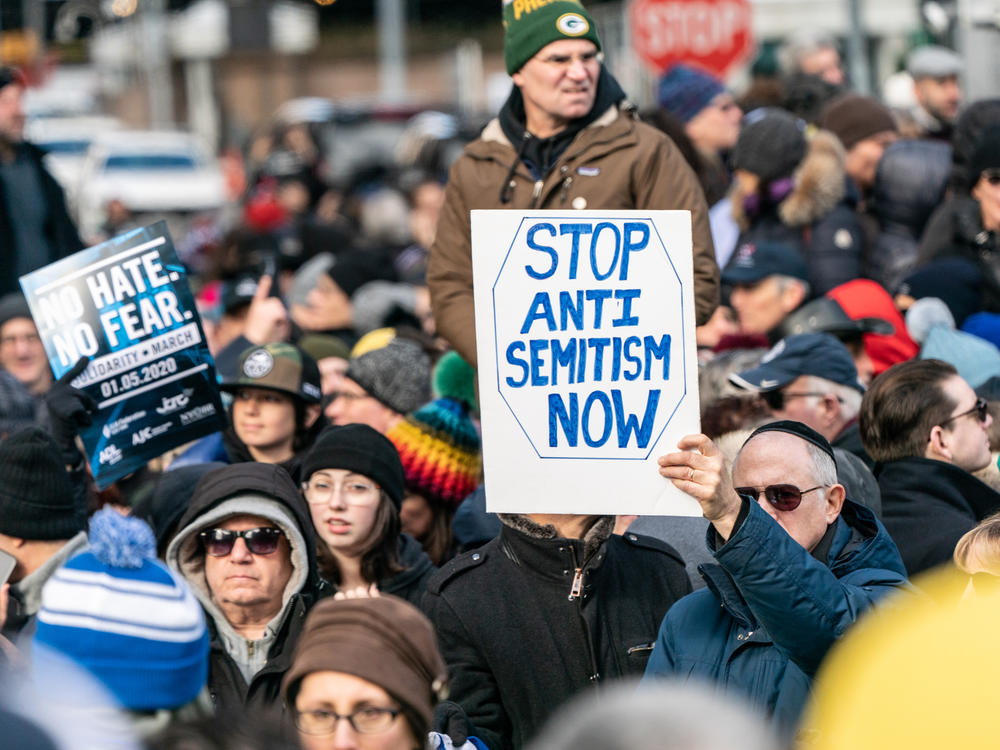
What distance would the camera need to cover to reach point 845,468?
210 inches

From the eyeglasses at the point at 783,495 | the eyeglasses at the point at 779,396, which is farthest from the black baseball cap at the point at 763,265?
the eyeglasses at the point at 783,495

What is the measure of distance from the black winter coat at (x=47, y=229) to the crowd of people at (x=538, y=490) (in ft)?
0.06

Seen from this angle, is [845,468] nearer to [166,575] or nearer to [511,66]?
[511,66]

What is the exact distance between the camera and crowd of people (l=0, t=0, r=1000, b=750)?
11.0 feet

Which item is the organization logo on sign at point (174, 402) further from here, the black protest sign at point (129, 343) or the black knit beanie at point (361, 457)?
the black knit beanie at point (361, 457)

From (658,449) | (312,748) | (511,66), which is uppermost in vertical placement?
(511,66)

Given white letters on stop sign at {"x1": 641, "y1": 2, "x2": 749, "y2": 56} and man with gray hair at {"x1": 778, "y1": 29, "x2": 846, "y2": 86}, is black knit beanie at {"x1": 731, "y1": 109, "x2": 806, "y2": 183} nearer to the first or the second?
man with gray hair at {"x1": 778, "y1": 29, "x2": 846, "y2": 86}

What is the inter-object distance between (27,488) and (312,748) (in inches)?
94.7

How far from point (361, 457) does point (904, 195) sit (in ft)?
14.0

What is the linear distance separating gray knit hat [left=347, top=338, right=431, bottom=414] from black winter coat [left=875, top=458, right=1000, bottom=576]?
226 centimetres

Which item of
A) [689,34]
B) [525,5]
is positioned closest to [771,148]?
[525,5]

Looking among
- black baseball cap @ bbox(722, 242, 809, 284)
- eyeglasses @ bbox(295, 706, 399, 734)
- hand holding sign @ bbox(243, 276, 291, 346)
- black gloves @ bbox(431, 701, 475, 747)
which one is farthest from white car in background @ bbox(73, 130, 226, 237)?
eyeglasses @ bbox(295, 706, 399, 734)

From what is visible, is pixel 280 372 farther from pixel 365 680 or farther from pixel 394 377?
pixel 365 680

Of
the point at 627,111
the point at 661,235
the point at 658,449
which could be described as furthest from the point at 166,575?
the point at 627,111
